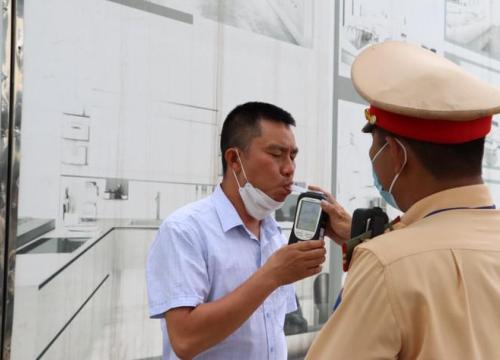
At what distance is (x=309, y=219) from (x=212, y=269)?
0.83ft

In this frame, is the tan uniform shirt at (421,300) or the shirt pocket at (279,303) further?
the shirt pocket at (279,303)

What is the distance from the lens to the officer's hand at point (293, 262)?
1.37m

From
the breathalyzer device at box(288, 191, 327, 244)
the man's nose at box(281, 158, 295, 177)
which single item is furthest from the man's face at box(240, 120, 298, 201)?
the breathalyzer device at box(288, 191, 327, 244)

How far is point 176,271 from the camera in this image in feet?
4.54

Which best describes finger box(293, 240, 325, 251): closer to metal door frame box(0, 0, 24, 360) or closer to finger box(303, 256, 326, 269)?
finger box(303, 256, 326, 269)

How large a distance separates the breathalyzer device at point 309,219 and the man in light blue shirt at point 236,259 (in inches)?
2.2

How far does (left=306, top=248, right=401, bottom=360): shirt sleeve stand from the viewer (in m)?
0.84

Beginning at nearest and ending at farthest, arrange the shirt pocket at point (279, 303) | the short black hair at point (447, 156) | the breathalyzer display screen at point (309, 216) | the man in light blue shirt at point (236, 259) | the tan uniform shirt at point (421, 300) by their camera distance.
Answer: the tan uniform shirt at point (421, 300) < the short black hair at point (447, 156) < the man in light blue shirt at point (236, 259) < the breathalyzer display screen at point (309, 216) < the shirt pocket at point (279, 303)

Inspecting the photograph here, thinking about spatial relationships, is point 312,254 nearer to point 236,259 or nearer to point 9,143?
point 236,259

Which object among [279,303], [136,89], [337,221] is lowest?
[279,303]

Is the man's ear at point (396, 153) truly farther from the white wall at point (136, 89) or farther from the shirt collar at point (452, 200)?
the white wall at point (136, 89)

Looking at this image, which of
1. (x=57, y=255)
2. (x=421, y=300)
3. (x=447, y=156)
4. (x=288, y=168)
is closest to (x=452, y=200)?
(x=447, y=156)

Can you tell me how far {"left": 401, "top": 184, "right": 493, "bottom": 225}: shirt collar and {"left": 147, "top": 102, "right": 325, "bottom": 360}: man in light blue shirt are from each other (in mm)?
447

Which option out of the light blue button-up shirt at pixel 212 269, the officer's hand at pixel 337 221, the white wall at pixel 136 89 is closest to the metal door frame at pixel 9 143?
the white wall at pixel 136 89
